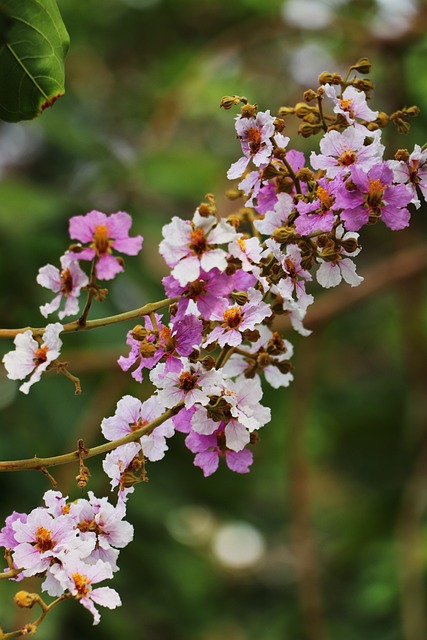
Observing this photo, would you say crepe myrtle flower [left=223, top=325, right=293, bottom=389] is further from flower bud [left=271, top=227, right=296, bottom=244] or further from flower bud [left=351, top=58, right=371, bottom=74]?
flower bud [left=351, top=58, right=371, bottom=74]

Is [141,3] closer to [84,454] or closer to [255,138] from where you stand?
[255,138]

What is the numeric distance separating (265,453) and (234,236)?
2688 millimetres

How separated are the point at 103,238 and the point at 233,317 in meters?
0.12

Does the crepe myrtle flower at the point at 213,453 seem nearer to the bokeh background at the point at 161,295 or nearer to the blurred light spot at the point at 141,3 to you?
the bokeh background at the point at 161,295

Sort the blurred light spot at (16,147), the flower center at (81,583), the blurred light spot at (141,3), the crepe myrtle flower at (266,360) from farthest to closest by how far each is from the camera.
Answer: the blurred light spot at (16,147), the blurred light spot at (141,3), the crepe myrtle flower at (266,360), the flower center at (81,583)

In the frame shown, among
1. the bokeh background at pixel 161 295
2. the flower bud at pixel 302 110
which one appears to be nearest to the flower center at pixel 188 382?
the flower bud at pixel 302 110

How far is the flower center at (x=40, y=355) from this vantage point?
64 centimetres

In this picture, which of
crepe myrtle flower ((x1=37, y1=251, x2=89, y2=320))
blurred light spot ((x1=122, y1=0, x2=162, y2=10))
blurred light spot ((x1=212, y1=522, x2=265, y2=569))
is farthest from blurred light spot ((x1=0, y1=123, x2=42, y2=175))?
crepe myrtle flower ((x1=37, y1=251, x2=89, y2=320))

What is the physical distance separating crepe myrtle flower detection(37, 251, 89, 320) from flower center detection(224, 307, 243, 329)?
0.12m

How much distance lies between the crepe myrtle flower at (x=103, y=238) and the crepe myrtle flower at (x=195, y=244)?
56 mm

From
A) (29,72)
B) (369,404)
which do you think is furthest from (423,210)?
(29,72)

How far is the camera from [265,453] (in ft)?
10.6

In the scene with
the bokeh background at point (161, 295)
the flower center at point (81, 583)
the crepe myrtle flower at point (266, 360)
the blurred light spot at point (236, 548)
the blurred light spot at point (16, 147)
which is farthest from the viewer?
the blurred light spot at point (236, 548)

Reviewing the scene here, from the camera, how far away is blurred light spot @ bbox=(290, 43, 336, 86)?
2873mm
